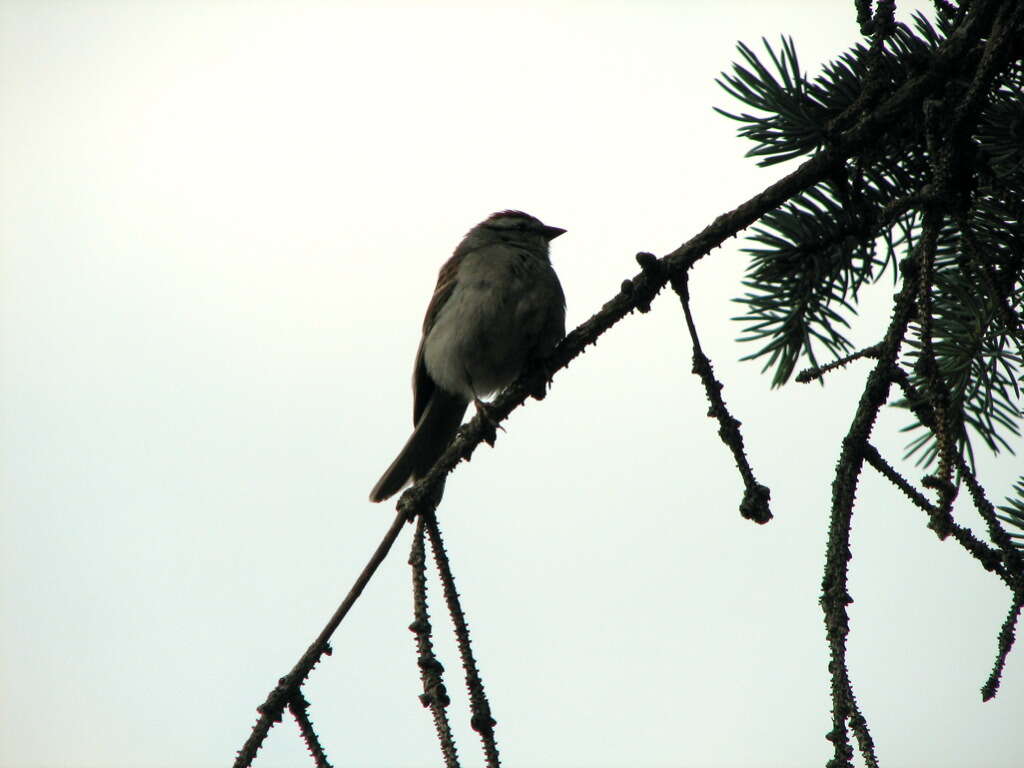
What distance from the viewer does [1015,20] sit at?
1.98 m

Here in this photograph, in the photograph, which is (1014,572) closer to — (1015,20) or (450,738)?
(450,738)

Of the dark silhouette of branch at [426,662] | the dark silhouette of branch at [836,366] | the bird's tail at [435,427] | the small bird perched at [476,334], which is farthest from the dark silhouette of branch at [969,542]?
the bird's tail at [435,427]

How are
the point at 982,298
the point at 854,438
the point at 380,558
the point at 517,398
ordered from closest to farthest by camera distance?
the point at 854,438
the point at 380,558
the point at 982,298
the point at 517,398

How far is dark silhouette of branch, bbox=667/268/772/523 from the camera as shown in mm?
1837

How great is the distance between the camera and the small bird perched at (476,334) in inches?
188

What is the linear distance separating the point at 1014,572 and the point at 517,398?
151cm

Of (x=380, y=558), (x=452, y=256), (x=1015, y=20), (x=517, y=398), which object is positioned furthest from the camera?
(x=452, y=256)

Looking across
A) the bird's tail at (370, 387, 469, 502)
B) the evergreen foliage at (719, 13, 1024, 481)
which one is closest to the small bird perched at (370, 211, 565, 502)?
the bird's tail at (370, 387, 469, 502)

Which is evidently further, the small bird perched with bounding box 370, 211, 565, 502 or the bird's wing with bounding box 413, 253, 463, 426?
the bird's wing with bounding box 413, 253, 463, 426

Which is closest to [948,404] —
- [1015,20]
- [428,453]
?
[1015,20]

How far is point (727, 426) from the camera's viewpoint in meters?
1.93

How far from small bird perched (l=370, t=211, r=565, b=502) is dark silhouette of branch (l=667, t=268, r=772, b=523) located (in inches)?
100

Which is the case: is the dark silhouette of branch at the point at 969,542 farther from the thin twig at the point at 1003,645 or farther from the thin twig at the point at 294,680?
the thin twig at the point at 294,680

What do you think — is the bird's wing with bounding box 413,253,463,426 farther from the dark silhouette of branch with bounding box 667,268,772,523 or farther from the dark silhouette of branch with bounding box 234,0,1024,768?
the dark silhouette of branch with bounding box 667,268,772,523
